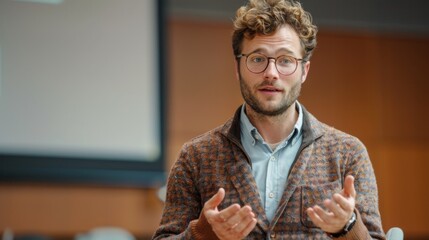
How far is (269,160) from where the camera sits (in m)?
2.33

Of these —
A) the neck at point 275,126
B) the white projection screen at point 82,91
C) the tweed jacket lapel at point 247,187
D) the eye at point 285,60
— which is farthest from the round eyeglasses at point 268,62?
the white projection screen at point 82,91

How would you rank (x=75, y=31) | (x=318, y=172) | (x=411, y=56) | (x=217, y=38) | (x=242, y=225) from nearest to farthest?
(x=242, y=225) → (x=318, y=172) → (x=75, y=31) → (x=217, y=38) → (x=411, y=56)

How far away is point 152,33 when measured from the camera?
719cm

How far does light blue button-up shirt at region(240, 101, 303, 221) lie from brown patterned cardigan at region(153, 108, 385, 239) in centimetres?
3

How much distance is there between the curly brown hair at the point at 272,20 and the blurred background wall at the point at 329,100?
492 centimetres

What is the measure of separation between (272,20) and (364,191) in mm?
545

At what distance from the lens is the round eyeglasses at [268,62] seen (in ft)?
7.55

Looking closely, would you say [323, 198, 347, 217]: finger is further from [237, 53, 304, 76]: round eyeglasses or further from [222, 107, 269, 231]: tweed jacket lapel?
[237, 53, 304, 76]: round eyeglasses

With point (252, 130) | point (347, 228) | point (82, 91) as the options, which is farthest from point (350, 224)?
point (82, 91)

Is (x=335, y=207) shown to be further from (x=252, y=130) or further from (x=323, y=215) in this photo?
(x=252, y=130)

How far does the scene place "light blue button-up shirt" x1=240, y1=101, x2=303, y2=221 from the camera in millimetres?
2270

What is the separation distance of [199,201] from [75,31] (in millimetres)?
4850

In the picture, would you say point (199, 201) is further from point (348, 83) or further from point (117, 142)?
point (348, 83)

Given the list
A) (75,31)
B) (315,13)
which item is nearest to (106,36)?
(75,31)
